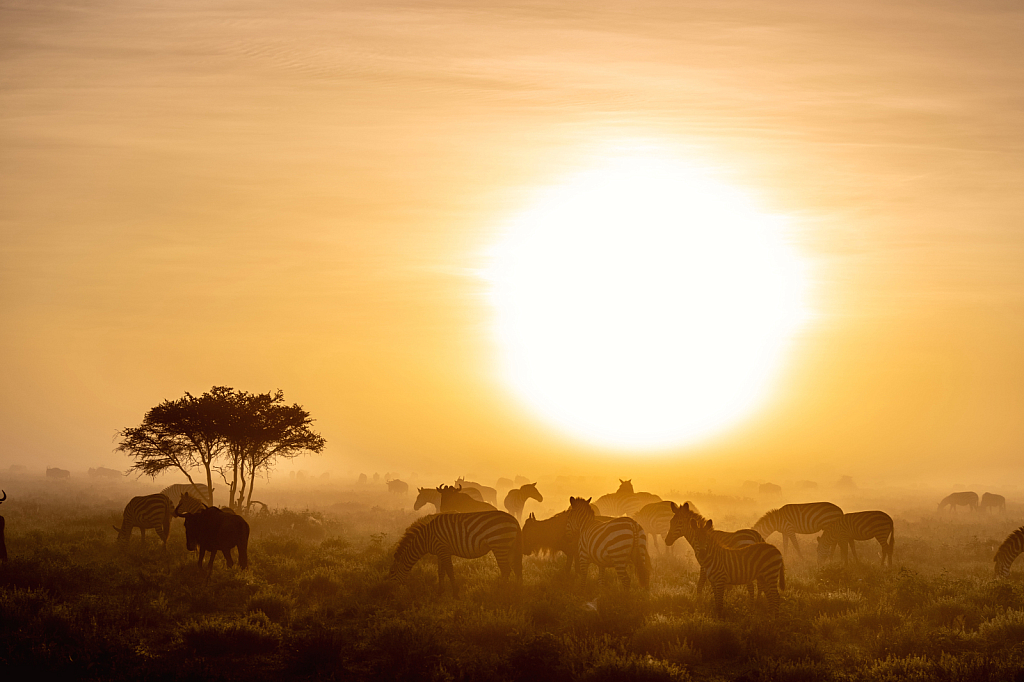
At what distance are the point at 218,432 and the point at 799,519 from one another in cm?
2597

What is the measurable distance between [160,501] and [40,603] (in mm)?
8767

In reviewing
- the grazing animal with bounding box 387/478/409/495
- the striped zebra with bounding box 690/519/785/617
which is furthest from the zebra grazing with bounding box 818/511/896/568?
the grazing animal with bounding box 387/478/409/495

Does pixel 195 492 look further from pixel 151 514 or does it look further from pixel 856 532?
pixel 856 532

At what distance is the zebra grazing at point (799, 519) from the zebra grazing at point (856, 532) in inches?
17.4

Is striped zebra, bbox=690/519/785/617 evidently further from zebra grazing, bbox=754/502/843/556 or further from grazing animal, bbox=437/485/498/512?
grazing animal, bbox=437/485/498/512

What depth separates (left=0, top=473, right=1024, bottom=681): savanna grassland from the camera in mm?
15062

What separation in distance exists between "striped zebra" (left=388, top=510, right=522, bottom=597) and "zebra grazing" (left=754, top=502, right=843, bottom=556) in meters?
12.2

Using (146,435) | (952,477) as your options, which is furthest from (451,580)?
(952,477)

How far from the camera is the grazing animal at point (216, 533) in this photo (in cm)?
2211

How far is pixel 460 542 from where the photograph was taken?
21.2 m

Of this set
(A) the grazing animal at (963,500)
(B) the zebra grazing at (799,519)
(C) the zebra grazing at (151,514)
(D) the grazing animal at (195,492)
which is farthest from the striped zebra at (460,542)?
(A) the grazing animal at (963,500)

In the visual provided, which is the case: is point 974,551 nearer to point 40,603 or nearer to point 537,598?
point 537,598

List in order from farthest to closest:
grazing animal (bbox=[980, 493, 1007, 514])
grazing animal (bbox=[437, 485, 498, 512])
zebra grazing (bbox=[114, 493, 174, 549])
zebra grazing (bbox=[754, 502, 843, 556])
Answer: grazing animal (bbox=[980, 493, 1007, 514]) < grazing animal (bbox=[437, 485, 498, 512]) < zebra grazing (bbox=[754, 502, 843, 556]) < zebra grazing (bbox=[114, 493, 174, 549])

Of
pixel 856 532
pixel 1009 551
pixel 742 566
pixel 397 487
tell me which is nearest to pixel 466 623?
pixel 742 566
